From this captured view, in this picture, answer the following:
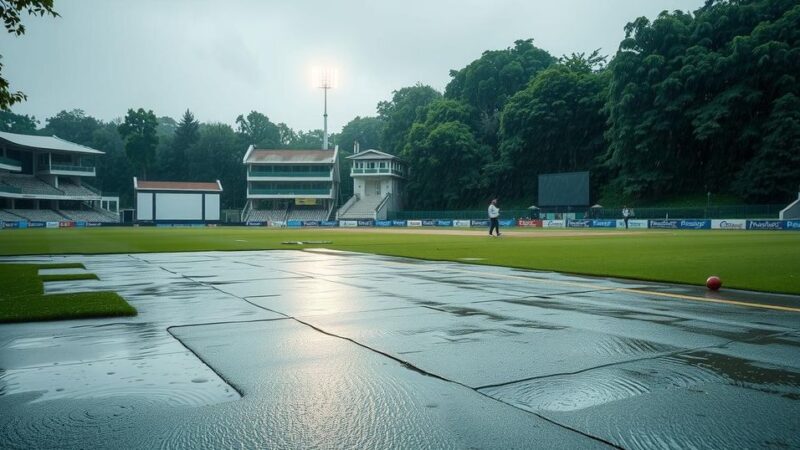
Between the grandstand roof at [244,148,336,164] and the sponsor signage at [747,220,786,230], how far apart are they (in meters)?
59.4

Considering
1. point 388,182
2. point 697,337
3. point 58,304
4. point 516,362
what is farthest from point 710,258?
point 388,182

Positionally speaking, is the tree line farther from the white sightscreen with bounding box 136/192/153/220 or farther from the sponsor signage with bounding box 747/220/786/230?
the white sightscreen with bounding box 136/192/153/220

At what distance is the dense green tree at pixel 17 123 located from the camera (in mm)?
109938

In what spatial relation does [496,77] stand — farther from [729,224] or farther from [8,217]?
[8,217]

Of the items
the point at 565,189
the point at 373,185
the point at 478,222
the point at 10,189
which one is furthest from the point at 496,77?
the point at 10,189

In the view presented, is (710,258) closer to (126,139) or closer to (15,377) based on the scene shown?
(15,377)

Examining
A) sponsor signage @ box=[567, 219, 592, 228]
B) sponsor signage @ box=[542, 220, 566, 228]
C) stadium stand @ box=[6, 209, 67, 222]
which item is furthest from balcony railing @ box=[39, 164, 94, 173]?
sponsor signage @ box=[567, 219, 592, 228]

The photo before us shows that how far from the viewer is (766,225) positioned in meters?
44.0

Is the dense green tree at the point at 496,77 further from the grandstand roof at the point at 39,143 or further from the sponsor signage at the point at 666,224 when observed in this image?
the grandstand roof at the point at 39,143

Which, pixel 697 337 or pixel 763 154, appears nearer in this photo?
pixel 697 337

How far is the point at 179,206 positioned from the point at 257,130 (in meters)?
32.3

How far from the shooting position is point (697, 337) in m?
4.91

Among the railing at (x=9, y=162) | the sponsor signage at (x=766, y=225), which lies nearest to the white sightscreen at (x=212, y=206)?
the railing at (x=9, y=162)

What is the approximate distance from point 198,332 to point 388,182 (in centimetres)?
8070
